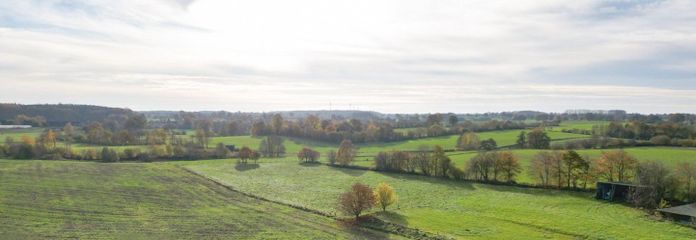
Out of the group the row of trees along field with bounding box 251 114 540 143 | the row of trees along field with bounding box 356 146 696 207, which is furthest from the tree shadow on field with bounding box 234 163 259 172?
the row of trees along field with bounding box 251 114 540 143

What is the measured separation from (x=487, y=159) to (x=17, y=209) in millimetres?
57727

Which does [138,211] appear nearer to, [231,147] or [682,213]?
[682,213]

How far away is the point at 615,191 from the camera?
181 ft

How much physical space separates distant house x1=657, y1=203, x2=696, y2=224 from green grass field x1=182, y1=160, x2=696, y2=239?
76.5 inches

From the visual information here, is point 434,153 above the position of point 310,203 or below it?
above

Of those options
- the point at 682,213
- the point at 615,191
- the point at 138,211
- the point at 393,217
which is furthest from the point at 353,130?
the point at 682,213

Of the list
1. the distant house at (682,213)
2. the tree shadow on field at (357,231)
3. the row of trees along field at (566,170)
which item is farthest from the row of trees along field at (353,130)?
the distant house at (682,213)

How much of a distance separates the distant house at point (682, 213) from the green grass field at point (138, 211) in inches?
1138

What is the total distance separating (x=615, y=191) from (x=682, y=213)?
32.5 ft

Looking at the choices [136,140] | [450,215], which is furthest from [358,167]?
[136,140]

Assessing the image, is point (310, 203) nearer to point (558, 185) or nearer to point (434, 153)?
point (434, 153)

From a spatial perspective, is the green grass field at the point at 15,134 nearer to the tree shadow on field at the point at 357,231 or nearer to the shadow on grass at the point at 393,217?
the tree shadow on field at the point at 357,231

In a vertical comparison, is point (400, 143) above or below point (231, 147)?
above

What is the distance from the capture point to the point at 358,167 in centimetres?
8356
